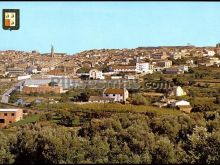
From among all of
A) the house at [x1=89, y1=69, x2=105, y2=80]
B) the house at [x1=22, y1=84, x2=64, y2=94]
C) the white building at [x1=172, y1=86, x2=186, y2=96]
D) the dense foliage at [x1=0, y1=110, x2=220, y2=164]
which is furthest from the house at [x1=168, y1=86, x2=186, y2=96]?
the house at [x1=89, y1=69, x2=105, y2=80]

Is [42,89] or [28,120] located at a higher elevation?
[42,89]

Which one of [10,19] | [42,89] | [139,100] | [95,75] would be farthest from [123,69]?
[10,19]

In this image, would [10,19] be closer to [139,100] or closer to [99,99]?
[139,100]

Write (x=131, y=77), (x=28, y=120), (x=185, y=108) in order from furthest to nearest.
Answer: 1. (x=131, y=77)
2. (x=185, y=108)
3. (x=28, y=120)

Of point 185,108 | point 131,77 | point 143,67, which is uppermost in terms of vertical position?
point 143,67

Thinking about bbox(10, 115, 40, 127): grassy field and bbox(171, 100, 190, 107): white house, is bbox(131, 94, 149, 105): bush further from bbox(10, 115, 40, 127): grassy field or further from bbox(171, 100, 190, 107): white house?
bbox(10, 115, 40, 127): grassy field

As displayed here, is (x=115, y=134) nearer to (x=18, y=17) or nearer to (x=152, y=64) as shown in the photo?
(x=18, y=17)

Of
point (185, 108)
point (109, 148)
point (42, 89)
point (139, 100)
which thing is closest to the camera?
point (109, 148)

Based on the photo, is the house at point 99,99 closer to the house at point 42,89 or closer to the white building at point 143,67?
the house at point 42,89
